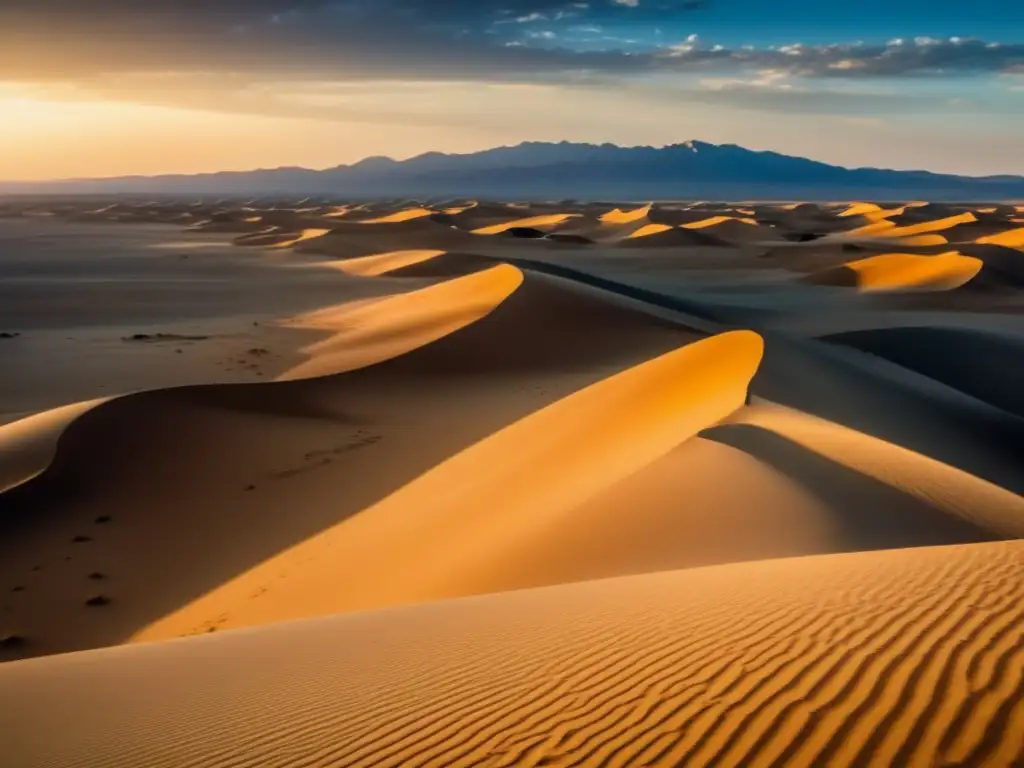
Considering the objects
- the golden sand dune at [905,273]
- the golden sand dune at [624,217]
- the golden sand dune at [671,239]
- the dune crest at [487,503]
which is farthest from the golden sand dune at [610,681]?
the golden sand dune at [624,217]

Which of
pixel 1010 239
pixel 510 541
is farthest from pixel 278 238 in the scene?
pixel 510 541

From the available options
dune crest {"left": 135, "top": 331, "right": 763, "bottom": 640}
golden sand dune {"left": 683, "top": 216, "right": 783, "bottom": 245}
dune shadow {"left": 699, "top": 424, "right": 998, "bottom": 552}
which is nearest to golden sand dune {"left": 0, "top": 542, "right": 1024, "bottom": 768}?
dune shadow {"left": 699, "top": 424, "right": 998, "bottom": 552}

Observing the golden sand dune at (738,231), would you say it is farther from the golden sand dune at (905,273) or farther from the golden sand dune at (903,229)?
Answer: the golden sand dune at (905,273)

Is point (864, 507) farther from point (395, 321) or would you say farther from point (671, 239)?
point (671, 239)

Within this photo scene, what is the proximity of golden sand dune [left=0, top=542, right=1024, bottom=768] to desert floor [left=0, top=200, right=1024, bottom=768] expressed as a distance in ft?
0.07

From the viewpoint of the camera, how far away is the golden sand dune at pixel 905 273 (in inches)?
1358

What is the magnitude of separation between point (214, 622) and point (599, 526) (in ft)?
10.6

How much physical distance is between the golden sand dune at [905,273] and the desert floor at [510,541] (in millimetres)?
9480

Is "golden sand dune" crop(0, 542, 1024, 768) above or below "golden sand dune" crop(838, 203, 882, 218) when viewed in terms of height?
below

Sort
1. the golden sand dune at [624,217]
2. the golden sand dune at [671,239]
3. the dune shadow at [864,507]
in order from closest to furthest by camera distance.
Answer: the dune shadow at [864,507] → the golden sand dune at [671,239] → the golden sand dune at [624,217]

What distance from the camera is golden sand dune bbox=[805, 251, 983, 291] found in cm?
3450

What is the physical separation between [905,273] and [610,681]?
35725 millimetres

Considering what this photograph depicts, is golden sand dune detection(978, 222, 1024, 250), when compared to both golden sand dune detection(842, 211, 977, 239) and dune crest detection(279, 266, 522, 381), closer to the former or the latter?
golden sand dune detection(842, 211, 977, 239)

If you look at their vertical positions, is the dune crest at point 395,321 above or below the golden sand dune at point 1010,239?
below
